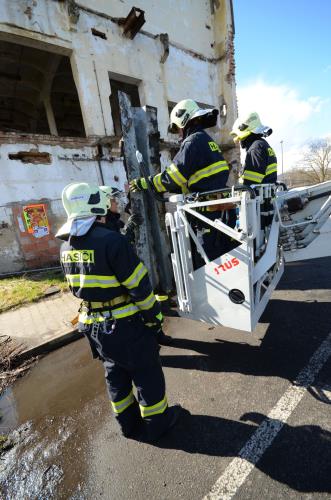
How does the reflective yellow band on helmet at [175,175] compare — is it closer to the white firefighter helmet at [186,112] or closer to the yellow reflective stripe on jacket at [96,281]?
the white firefighter helmet at [186,112]

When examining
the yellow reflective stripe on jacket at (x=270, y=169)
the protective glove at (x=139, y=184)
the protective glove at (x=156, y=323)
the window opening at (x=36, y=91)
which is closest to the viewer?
the protective glove at (x=156, y=323)

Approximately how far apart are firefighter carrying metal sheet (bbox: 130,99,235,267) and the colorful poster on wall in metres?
5.42

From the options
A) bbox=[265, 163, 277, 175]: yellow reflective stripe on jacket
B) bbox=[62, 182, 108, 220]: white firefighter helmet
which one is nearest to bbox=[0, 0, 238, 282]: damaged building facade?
bbox=[265, 163, 277, 175]: yellow reflective stripe on jacket

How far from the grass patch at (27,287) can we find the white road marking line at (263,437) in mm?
4456

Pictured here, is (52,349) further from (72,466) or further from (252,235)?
(252,235)

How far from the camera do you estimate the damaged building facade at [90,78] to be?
6.73 meters

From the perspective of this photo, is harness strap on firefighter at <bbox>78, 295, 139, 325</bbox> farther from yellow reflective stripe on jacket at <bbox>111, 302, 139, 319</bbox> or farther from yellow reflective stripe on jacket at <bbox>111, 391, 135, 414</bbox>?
yellow reflective stripe on jacket at <bbox>111, 391, 135, 414</bbox>

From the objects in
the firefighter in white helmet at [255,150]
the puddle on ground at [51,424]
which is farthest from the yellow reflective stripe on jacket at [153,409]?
the firefighter in white helmet at [255,150]

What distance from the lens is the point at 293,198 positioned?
3.11 m

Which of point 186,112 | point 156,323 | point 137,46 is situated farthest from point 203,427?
point 137,46

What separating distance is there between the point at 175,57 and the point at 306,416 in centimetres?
1180

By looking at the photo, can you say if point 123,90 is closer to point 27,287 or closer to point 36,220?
point 36,220

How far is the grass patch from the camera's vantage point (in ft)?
16.1

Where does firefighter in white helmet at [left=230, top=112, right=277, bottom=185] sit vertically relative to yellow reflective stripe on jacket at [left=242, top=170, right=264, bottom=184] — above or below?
above
